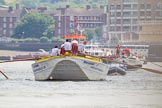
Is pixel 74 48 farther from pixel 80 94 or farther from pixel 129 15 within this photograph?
pixel 129 15

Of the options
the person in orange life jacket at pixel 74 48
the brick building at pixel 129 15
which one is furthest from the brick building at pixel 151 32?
the person in orange life jacket at pixel 74 48

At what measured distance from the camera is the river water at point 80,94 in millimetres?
34938

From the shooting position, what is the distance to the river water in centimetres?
3494

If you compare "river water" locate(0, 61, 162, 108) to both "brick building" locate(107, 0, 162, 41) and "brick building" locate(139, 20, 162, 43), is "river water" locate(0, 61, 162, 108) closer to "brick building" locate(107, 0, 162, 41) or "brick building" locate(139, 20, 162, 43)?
"brick building" locate(139, 20, 162, 43)

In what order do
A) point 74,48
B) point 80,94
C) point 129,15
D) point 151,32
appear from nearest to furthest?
point 80,94, point 74,48, point 151,32, point 129,15

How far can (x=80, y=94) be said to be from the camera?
3984 cm

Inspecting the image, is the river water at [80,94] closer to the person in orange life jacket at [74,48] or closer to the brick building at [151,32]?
the person in orange life jacket at [74,48]

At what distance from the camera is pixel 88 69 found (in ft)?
163

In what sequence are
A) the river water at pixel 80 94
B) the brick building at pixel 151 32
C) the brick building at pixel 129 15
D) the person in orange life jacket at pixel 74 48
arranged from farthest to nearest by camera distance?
the brick building at pixel 129 15 < the brick building at pixel 151 32 < the person in orange life jacket at pixel 74 48 < the river water at pixel 80 94

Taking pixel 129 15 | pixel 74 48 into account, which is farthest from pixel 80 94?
pixel 129 15

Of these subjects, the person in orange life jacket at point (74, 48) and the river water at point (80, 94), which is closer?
the river water at point (80, 94)

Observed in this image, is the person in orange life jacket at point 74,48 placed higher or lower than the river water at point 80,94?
higher

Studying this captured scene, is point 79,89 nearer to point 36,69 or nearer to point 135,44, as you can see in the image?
point 36,69

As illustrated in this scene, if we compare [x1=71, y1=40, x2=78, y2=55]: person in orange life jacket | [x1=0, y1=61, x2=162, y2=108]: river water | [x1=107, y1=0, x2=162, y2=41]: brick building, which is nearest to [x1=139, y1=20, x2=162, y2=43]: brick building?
[x1=107, y1=0, x2=162, y2=41]: brick building
